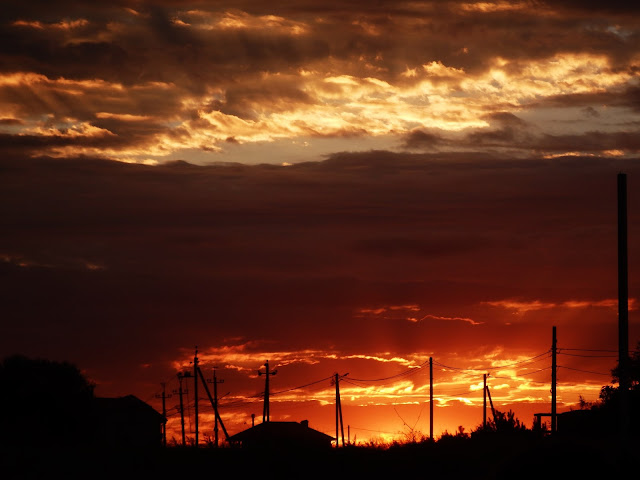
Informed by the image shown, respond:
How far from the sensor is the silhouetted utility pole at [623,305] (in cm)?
3089

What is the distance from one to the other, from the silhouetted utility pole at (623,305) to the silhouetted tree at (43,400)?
151 feet

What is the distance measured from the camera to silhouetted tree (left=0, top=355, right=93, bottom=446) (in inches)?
2672

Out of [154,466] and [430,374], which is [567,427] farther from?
[154,466]

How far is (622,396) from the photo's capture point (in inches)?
1217

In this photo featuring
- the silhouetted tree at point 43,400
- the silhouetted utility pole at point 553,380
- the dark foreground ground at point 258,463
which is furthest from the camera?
the silhouetted tree at point 43,400

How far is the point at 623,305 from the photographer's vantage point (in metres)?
31.3

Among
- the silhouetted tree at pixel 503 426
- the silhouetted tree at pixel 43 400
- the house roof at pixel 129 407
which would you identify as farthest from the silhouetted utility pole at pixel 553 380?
the house roof at pixel 129 407

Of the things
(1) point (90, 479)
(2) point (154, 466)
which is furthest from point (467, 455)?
(1) point (90, 479)

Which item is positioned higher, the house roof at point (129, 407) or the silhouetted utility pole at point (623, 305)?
the silhouetted utility pole at point (623, 305)

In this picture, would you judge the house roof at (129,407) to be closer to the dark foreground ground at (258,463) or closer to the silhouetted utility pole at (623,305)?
the dark foreground ground at (258,463)

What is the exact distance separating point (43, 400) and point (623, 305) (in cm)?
5179

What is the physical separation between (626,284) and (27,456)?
2400 centimetres

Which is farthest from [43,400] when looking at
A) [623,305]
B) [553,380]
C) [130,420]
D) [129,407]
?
[623,305]

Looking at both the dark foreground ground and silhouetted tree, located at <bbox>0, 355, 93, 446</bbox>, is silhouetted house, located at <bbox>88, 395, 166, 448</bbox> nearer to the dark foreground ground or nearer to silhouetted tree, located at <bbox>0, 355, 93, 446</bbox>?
silhouetted tree, located at <bbox>0, 355, 93, 446</bbox>
